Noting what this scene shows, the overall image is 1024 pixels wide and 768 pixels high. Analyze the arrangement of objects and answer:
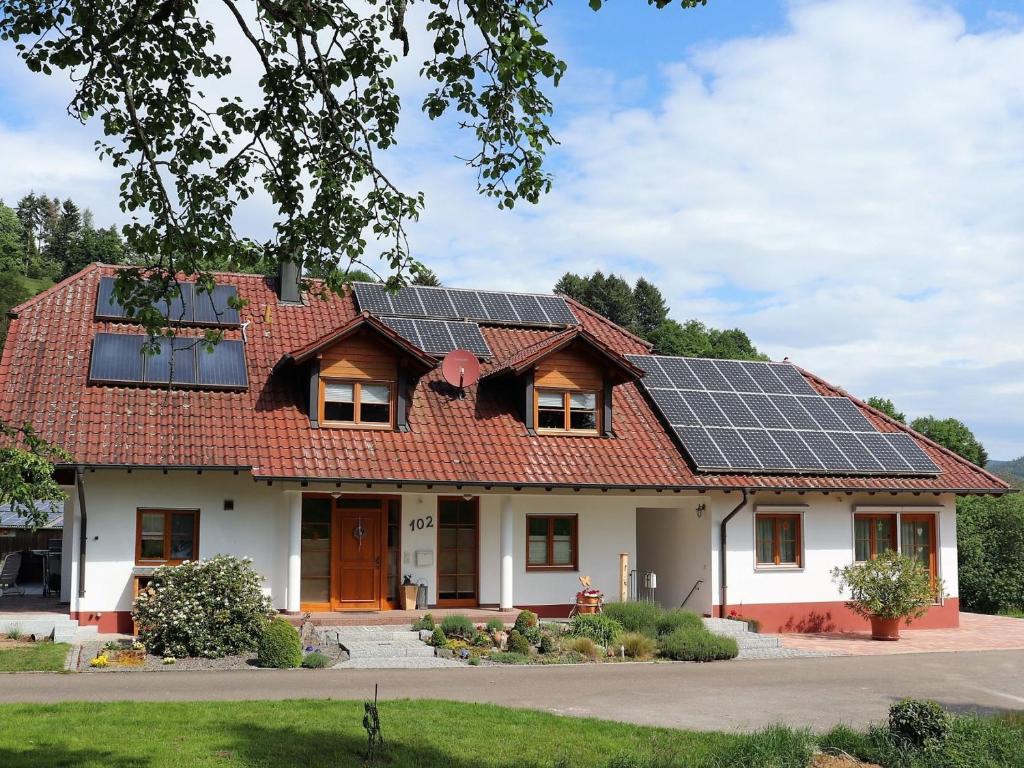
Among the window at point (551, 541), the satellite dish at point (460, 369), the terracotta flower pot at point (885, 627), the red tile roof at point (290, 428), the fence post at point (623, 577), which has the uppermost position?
the satellite dish at point (460, 369)

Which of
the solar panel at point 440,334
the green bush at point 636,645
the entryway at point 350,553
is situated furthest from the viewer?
the solar panel at point 440,334

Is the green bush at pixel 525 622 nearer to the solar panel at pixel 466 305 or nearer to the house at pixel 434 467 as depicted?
the house at pixel 434 467

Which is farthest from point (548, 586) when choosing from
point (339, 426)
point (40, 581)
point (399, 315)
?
point (40, 581)

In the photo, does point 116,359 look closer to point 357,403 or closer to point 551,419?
point 357,403

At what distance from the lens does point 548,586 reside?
22.6m

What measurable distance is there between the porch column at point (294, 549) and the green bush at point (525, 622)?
13.7ft

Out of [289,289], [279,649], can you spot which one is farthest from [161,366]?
[279,649]

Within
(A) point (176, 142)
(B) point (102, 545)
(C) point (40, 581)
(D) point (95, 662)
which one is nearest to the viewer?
(A) point (176, 142)

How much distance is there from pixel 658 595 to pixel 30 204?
421 ft

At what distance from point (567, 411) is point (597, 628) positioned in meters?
5.66

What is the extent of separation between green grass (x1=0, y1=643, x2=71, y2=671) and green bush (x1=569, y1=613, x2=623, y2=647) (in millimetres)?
8653

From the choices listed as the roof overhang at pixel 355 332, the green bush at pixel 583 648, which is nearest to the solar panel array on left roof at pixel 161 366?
the roof overhang at pixel 355 332

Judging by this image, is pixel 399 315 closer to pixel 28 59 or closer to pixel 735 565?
pixel 735 565

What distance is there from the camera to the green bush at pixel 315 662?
1653 cm
